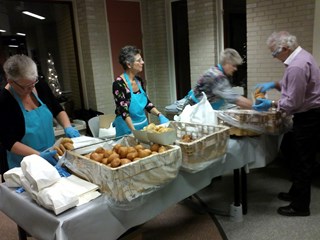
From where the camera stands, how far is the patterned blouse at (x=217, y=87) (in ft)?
8.30

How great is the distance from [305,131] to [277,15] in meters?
1.94

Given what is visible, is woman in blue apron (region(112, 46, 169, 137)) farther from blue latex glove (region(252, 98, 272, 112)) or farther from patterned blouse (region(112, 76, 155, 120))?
blue latex glove (region(252, 98, 272, 112))

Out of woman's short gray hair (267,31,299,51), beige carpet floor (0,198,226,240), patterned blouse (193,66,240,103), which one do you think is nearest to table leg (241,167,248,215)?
beige carpet floor (0,198,226,240)

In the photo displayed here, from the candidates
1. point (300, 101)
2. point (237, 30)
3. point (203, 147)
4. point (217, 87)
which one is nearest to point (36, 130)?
point (203, 147)

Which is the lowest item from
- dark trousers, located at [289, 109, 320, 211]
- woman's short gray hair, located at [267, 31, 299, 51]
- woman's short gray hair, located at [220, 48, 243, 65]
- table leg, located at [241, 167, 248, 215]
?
table leg, located at [241, 167, 248, 215]

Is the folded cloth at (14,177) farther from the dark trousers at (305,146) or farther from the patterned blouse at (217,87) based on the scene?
the dark trousers at (305,146)

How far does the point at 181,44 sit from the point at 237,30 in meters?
1.07

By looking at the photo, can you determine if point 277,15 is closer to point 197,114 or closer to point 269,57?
point 269,57

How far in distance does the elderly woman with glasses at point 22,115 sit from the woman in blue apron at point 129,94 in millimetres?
684

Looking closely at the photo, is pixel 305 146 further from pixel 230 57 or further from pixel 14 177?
pixel 14 177

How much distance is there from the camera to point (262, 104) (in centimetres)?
240

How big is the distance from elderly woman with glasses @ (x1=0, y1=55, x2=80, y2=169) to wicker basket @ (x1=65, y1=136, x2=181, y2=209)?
0.91ft

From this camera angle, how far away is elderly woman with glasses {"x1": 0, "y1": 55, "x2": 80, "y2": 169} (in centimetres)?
187

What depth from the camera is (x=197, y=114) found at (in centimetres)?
233
